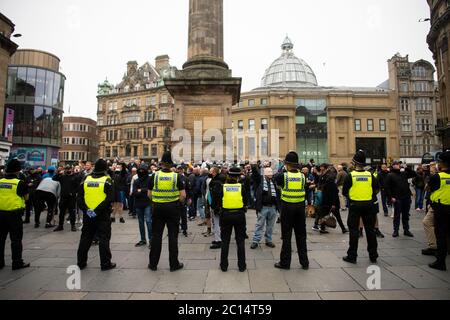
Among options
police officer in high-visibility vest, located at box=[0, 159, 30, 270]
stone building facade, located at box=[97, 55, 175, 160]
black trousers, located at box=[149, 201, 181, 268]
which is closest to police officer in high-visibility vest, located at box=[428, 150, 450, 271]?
black trousers, located at box=[149, 201, 181, 268]

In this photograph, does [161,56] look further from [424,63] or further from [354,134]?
[424,63]

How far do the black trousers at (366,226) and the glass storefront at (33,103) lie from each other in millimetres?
49761

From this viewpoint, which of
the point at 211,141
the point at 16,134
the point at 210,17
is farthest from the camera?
the point at 16,134

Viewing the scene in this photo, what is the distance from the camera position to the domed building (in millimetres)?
60344

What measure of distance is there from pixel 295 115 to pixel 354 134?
1426 centimetres

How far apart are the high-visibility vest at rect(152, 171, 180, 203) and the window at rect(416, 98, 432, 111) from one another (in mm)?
73752

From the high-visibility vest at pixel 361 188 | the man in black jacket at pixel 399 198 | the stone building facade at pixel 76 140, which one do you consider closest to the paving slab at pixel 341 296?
the high-visibility vest at pixel 361 188

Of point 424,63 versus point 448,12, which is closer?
point 448,12

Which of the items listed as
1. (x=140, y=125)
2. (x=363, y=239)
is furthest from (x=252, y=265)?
(x=140, y=125)

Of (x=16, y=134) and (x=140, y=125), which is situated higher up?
(x=140, y=125)

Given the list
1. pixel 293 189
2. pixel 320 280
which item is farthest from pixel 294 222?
pixel 320 280

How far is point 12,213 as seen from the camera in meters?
5.61

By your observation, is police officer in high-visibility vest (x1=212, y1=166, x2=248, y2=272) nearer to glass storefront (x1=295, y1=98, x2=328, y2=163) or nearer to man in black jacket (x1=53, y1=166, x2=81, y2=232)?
man in black jacket (x1=53, y1=166, x2=81, y2=232)

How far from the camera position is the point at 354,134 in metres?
61.8
